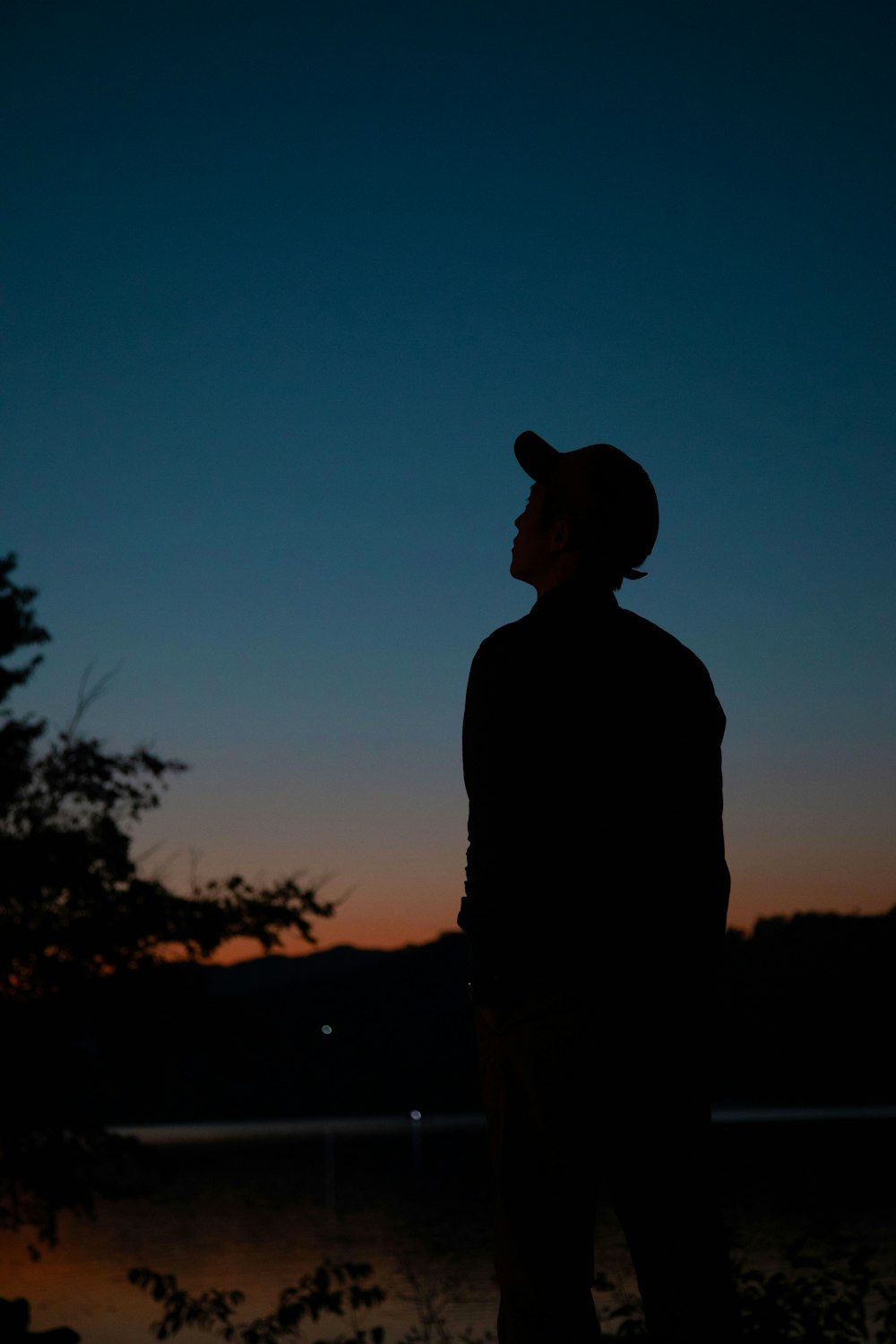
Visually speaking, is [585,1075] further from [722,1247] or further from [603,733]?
[603,733]

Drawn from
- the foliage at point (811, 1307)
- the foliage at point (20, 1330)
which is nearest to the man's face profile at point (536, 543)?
the foliage at point (811, 1307)

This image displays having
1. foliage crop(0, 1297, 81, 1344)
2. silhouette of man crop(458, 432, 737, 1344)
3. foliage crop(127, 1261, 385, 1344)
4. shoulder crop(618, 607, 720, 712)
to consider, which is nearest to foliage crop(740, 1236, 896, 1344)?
foliage crop(127, 1261, 385, 1344)

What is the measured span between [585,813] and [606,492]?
2.26ft

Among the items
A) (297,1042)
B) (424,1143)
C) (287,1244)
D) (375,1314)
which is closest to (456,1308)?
(375,1314)

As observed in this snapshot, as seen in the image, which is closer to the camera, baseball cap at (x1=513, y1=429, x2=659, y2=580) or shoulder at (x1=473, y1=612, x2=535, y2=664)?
shoulder at (x1=473, y1=612, x2=535, y2=664)

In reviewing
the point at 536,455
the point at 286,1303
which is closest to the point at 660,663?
the point at 536,455

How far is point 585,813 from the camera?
211 cm

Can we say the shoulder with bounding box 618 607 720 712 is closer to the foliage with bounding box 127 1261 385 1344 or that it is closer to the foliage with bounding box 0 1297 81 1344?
the foliage with bounding box 127 1261 385 1344

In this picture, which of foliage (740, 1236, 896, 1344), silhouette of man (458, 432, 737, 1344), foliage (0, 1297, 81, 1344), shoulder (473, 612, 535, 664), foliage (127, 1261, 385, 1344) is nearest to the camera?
silhouette of man (458, 432, 737, 1344)

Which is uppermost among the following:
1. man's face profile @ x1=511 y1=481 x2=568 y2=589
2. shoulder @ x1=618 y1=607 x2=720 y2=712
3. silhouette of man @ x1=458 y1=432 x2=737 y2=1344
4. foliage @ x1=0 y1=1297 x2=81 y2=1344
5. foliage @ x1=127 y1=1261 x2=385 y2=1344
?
man's face profile @ x1=511 y1=481 x2=568 y2=589

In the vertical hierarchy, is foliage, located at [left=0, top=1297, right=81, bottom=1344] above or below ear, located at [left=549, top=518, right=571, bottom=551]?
below

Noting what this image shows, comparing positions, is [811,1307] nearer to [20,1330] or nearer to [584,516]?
[584,516]

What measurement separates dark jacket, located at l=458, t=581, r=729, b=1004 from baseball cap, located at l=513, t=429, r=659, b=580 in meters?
0.18

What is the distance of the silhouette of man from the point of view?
2021mm
